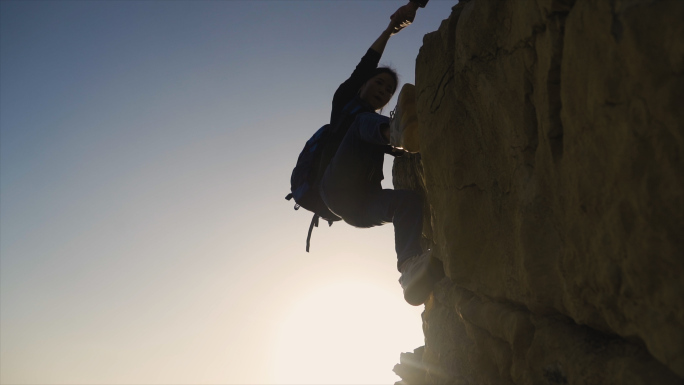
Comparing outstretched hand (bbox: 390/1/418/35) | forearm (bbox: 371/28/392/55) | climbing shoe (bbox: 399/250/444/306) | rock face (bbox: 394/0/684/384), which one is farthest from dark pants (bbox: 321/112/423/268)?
outstretched hand (bbox: 390/1/418/35)

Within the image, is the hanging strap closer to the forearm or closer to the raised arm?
the forearm

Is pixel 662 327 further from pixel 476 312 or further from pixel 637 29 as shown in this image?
pixel 476 312

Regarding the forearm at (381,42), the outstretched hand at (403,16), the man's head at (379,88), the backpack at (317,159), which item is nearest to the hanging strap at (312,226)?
the backpack at (317,159)

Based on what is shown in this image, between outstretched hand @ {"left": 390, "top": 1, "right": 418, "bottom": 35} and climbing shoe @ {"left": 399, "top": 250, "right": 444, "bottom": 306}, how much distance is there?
226cm

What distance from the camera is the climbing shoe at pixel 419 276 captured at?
3.74 metres

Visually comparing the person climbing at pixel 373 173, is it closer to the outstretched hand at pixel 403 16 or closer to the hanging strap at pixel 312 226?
the outstretched hand at pixel 403 16

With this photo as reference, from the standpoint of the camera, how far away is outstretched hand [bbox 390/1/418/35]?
4.65 metres

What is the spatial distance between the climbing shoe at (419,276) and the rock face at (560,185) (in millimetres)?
397

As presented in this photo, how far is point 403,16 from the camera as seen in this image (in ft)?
15.4

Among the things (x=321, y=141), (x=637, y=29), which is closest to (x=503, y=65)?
(x=637, y=29)

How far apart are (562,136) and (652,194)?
2.01 feet

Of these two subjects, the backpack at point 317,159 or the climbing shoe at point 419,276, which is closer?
the climbing shoe at point 419,276

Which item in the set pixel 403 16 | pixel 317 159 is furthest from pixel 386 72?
pixel 317 159

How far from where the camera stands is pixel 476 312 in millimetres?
2916
